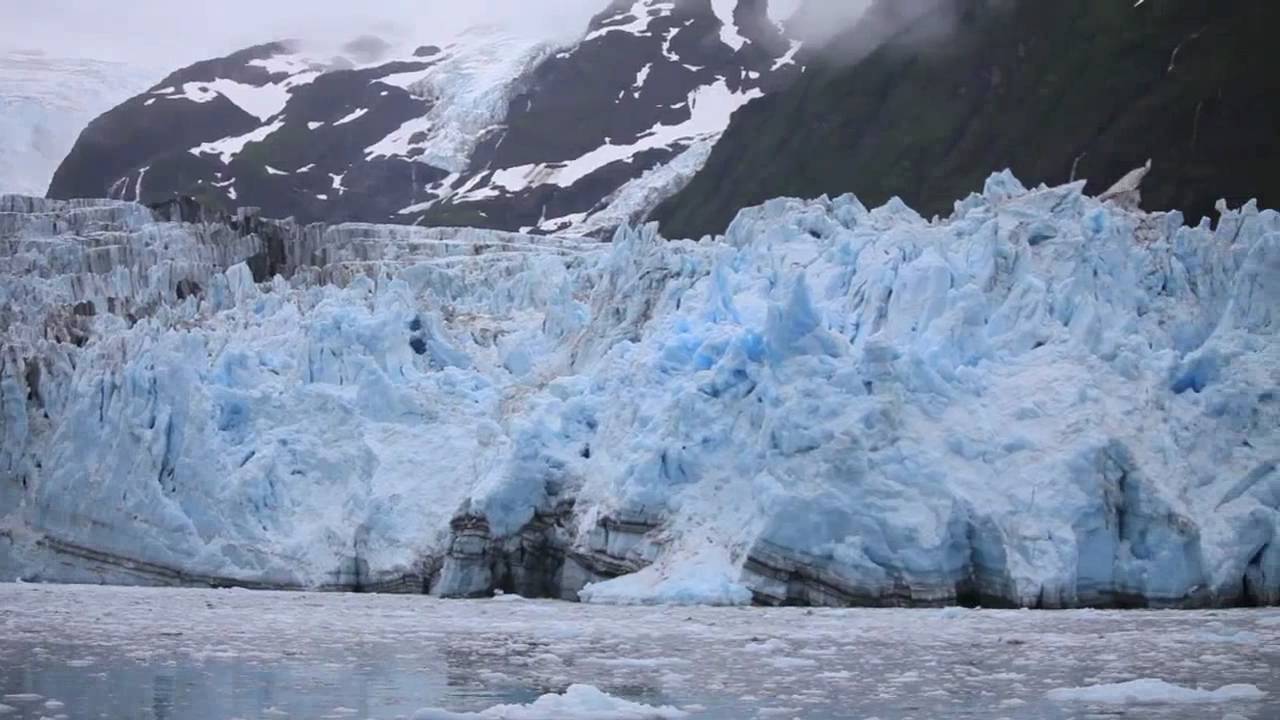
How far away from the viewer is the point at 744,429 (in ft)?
59.6

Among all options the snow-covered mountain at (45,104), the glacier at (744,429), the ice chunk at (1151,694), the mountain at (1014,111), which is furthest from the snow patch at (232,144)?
the ice chunk at (1151,694)

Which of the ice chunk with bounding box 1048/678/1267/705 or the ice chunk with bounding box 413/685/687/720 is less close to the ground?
the ice chunk with bounding box 1048/678/1267/705

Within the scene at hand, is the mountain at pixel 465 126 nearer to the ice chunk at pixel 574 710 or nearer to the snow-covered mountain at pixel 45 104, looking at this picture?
the snow-covered mountain at pixel 45 104

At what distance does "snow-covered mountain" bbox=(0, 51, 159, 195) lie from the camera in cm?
9369

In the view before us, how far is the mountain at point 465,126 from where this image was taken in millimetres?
86750

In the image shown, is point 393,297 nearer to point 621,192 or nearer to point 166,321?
point 166,321

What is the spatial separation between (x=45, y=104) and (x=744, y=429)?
93.1 metres

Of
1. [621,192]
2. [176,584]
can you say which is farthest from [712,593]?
[621,192]

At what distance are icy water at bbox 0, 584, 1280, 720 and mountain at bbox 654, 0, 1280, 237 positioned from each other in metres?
33.6

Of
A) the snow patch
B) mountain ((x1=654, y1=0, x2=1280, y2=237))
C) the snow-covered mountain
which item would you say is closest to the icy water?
mountain ((x1=654, y1=0, x2=1280, y2=237))

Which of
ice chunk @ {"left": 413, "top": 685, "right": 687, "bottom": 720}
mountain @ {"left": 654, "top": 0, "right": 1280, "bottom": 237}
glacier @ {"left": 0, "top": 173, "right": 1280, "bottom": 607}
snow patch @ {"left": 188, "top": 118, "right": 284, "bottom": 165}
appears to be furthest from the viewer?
snow patch @ {"left": 188, "top": 118, "right": 284, "bottom": 165}

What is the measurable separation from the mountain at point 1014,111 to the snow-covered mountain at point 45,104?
143 ft

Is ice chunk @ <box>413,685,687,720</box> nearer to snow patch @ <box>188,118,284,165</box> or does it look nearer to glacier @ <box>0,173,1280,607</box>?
glacier @ <box>0,173,1280,607</box>

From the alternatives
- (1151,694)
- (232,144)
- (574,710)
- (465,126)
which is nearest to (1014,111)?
(465,126)
